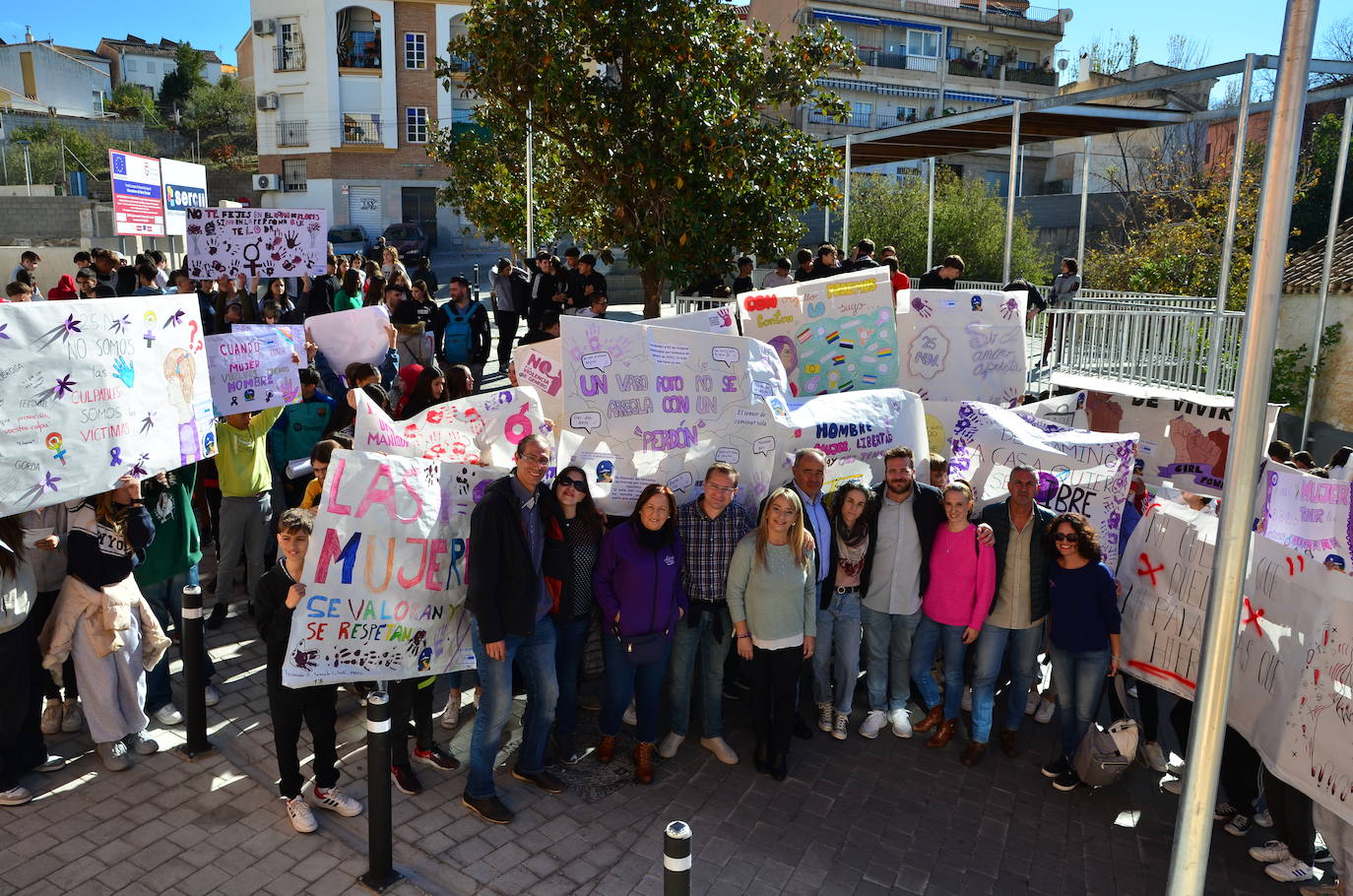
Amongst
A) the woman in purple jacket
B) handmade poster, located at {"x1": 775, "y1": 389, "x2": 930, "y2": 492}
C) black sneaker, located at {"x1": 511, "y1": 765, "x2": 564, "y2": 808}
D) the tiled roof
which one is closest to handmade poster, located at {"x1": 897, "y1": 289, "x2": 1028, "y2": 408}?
handmade poster, located at {"x1": 775, "y1": 389, "x2": 930, "y2": 492}

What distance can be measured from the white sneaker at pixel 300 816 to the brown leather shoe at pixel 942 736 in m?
3.78

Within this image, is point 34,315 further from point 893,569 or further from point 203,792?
point 893,569

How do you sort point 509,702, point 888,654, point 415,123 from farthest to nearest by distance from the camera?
point 415,123
point 888,654
point 509,702

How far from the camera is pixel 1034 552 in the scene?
20.9 ft

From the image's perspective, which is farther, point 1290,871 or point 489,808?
point 489,808

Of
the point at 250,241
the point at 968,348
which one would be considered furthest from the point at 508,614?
the point at 250,241

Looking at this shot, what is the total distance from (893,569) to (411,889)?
135 inches

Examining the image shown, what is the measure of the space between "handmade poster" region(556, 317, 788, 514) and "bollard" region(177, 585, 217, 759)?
2329 millimetres

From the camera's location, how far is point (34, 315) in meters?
5.64

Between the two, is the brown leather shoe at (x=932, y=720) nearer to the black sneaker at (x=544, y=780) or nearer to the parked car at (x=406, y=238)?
Answer: the black sneaker at (x=544, y=780)

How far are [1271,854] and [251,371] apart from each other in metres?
7.18

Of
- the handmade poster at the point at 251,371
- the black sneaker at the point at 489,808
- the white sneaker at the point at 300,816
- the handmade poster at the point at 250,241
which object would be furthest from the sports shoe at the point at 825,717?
the handmade poster at the point at 250,241

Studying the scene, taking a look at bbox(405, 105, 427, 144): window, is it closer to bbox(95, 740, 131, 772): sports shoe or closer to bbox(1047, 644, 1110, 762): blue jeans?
bbox(95, 740, 131, 772): sports shoe

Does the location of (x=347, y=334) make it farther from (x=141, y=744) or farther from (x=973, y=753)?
(x=973, y=753)
